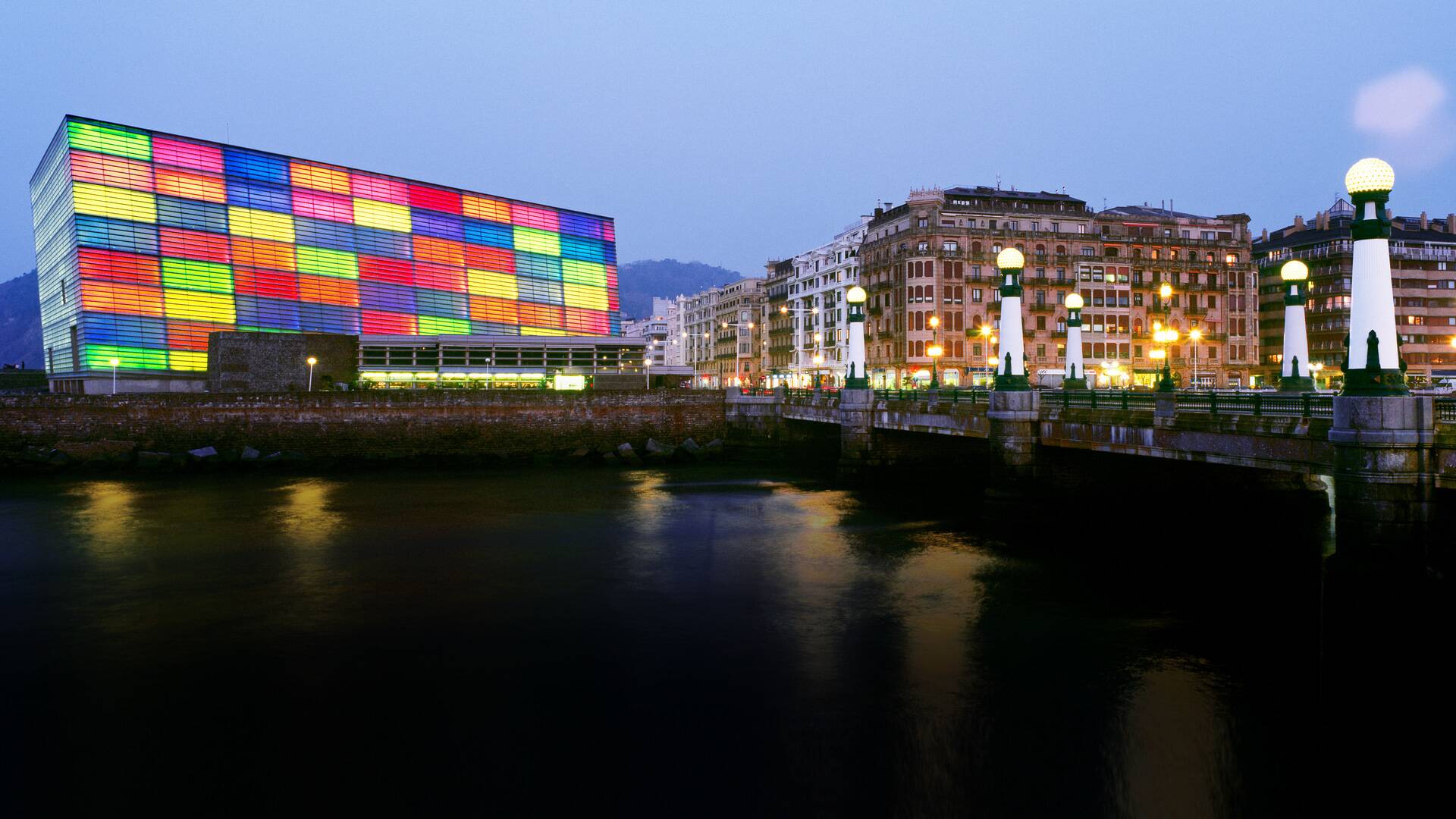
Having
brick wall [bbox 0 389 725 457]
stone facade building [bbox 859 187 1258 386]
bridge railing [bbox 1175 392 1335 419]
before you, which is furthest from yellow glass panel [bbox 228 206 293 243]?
bridge railing [bbox 1175 392 1335 419]

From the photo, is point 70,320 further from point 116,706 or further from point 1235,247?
point 1235,247

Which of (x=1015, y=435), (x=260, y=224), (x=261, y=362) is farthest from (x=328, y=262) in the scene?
(x=1015, y=435)

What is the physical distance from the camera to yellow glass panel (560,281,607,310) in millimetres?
115500

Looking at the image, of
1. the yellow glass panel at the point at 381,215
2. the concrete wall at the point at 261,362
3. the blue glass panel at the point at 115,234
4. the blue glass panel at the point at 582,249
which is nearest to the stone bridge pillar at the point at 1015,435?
the concrete wall at the point at 261,362

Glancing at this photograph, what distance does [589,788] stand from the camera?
14.2 m

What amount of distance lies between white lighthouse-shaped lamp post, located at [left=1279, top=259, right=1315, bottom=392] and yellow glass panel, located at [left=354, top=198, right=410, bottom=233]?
8804 cm

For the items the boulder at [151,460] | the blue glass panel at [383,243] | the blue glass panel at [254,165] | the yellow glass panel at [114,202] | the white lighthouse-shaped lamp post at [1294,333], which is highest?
the blue glass panel at [254,165]

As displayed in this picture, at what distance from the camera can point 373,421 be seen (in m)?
67.9

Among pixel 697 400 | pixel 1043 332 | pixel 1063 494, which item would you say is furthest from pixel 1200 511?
pixel 1043 332

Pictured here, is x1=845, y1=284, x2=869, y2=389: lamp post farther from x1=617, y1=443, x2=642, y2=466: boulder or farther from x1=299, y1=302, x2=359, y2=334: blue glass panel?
x1=299, y1=302, x2=359, y2=334: blue glass panel

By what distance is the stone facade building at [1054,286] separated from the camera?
9988cm

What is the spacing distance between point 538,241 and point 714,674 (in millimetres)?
99326

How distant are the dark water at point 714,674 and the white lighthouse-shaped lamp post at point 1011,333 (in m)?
4.53

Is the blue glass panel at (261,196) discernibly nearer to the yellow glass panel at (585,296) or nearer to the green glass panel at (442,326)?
the green glass panel at (442,326)
